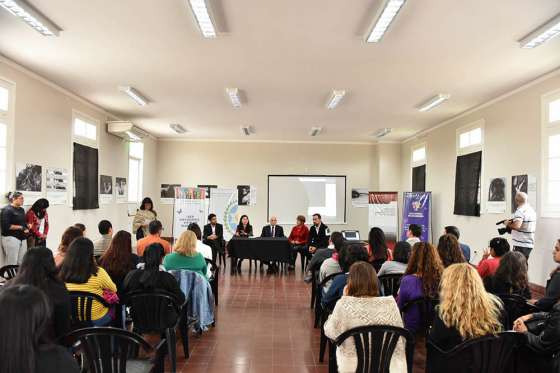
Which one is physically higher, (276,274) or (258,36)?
(258,36)

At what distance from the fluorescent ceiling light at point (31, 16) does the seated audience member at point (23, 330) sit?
3.67m

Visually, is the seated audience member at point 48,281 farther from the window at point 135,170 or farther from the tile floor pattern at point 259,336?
the window at point 135,170

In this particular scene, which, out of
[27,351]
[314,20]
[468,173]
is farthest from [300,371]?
[468,173]

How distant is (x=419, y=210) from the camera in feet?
35.5

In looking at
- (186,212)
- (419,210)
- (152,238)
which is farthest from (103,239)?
(419,210)

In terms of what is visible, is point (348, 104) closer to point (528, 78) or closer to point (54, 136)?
point (528, 78)

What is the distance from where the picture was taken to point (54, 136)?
744 centimetres

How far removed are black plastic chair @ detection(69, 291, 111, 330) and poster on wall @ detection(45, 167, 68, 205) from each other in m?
4.91

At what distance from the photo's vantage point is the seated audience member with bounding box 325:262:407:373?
2.38 m

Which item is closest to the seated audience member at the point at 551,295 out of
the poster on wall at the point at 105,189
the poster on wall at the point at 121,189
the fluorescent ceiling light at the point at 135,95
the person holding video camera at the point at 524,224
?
the person holding video camera at the point at 524,224

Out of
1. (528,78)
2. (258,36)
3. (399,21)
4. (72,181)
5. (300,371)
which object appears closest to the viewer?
(300,371)

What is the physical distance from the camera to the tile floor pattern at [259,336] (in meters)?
3.66

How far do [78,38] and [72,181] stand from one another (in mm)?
3601

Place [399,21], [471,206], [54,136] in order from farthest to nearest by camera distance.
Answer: [471,206] → [54,136] → [399,21]
